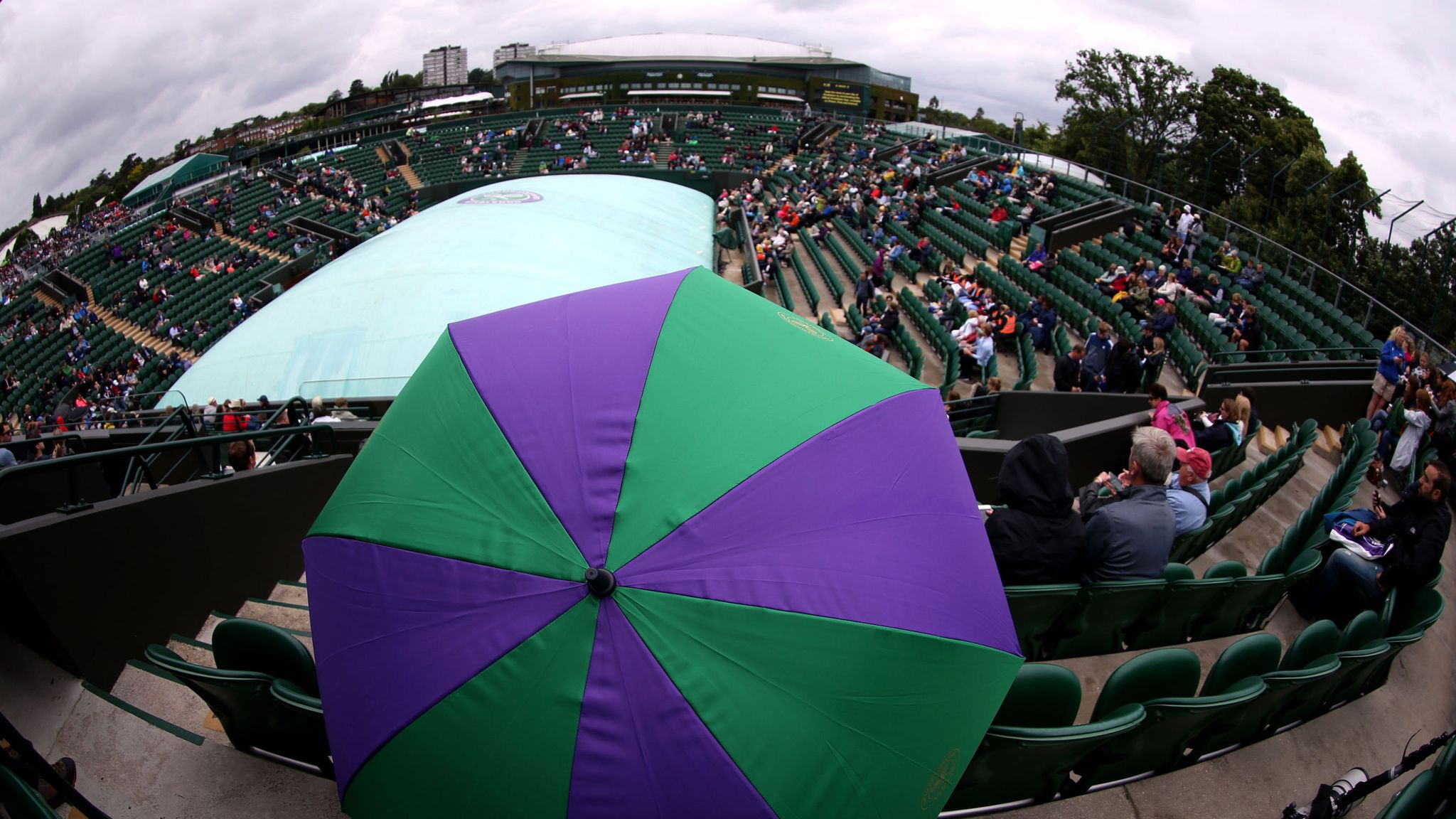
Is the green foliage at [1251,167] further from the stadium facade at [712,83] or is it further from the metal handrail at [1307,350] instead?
the stadium facade at [712,83]

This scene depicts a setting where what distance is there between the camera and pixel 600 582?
96.1 inches

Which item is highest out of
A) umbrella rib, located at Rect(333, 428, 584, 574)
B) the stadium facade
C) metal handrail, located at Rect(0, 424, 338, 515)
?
the stadium facade

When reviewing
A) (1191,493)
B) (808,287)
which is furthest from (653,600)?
(808,287)

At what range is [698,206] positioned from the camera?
3528 centimetres

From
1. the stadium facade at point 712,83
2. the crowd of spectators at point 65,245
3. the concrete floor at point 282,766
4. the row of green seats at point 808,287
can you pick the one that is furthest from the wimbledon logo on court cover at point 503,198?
the stadium facade at point 712,83

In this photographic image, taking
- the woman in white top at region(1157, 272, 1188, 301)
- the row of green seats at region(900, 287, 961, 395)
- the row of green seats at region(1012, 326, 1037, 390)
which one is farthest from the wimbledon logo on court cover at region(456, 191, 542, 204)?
the woman in white top at region(1157, 272, 1188, 301)

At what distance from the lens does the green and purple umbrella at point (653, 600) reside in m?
2.41

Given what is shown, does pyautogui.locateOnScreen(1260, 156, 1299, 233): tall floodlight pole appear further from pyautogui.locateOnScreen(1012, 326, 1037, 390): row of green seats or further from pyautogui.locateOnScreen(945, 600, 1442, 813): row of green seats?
pyautogui.locateOnScreen(945, 600, 1442, 813): row of green seats

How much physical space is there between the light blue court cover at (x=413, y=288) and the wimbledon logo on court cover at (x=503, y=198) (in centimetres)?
11

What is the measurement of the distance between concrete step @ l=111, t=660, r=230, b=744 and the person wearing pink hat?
228 inches

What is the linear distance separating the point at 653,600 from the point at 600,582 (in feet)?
0.58

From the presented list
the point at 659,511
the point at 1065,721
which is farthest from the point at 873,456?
the point at 1065,721

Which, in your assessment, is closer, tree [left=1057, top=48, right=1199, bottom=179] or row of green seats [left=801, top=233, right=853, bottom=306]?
row of green seats [left=801, top=233, right=853, bottom=306]

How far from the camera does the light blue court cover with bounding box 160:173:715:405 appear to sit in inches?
645
